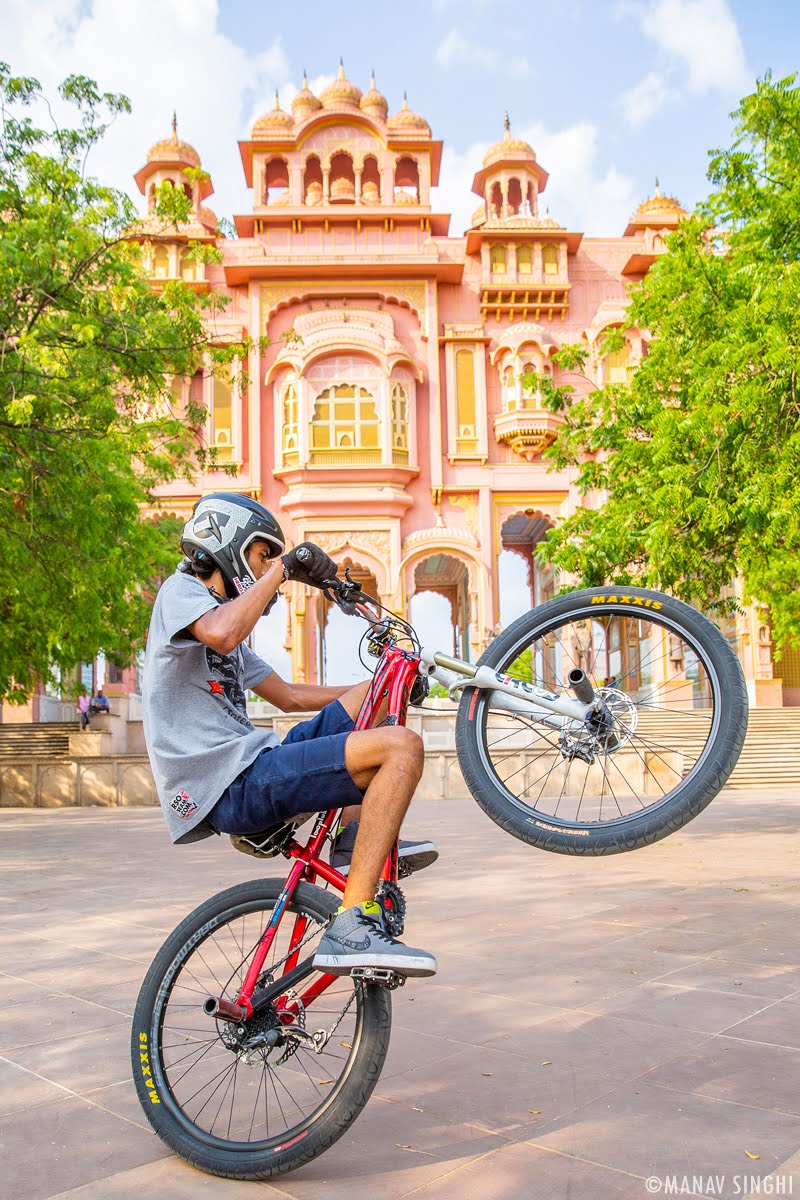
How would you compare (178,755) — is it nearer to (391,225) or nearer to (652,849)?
(652,849)

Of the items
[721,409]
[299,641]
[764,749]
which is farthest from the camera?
[299,641]

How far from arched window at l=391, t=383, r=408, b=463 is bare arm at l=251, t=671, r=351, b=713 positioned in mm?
24754

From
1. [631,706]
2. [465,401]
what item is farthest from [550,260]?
[631,706]

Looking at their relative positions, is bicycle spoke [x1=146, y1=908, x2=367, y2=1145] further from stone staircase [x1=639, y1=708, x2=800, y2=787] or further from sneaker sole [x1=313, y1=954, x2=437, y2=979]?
Answer: stone staircase [x1=639, y1=708, x2=800, y2=787]

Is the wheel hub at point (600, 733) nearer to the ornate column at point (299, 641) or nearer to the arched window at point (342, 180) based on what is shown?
the ornate column at point (299, 641)

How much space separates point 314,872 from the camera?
2.95m

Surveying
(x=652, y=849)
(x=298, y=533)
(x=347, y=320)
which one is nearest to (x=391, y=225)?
(x=347, y=320)

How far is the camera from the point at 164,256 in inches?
1139

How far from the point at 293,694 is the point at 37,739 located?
23.6m

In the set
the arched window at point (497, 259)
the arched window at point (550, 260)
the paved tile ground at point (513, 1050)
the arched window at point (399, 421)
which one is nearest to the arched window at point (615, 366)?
the arched window at point (550, 260)

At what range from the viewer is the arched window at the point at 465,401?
2859cm

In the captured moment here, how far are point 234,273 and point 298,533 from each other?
7.57 meters

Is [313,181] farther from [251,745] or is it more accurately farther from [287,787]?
[287,787]

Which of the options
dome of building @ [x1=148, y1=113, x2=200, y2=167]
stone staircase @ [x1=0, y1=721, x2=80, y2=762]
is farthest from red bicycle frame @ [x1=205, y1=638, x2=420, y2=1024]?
dome of building @ [x1=148, y1=113, x2=200, y2=167]
